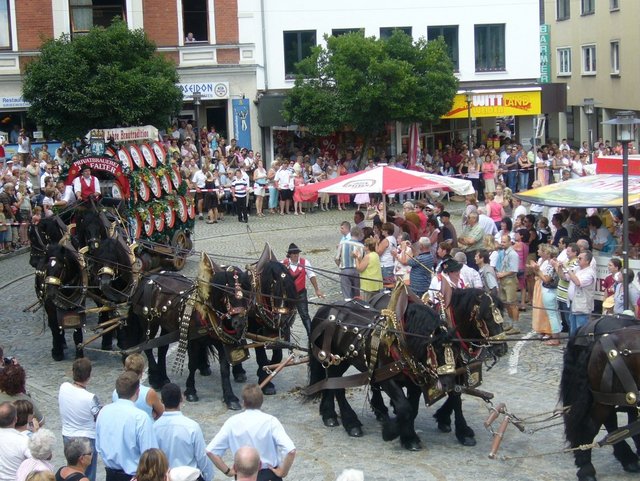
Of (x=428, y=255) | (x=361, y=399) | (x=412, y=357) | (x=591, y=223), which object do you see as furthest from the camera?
(x=591, y=223)

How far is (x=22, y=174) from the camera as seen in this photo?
84.4 feet

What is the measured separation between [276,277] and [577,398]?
4511mm

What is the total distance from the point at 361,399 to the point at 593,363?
12.2 ft

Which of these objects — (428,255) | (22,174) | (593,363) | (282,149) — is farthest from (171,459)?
(282,149)

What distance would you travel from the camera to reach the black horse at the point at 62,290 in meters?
14.8

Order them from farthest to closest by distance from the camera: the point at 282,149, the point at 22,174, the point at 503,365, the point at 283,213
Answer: the point at 282,149 → the point at 283,213 → the point at 22,174 → the point at 503,365

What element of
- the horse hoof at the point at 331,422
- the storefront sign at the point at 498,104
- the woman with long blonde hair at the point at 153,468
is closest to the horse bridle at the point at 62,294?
the horse hoof at the point at 331,422

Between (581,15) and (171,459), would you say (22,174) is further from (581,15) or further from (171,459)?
(581,15)

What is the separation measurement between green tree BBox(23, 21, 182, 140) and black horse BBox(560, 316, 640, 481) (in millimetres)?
21350

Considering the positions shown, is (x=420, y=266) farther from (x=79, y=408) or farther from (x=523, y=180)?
(x=523, y=180)

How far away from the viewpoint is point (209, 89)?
34500 millimetres

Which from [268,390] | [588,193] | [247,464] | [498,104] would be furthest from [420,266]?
[498,104]

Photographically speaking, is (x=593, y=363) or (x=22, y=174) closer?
(x=593, y=363)

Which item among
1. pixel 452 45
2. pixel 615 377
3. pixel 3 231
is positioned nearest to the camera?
pixel 615 377
